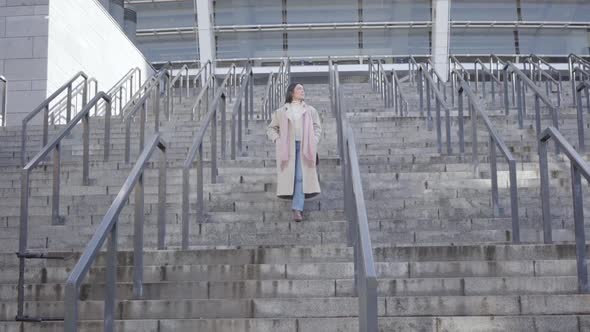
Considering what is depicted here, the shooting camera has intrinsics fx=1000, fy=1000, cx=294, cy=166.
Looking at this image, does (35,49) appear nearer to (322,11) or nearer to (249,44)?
(249,44)

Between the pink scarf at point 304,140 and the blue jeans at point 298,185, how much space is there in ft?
0.26

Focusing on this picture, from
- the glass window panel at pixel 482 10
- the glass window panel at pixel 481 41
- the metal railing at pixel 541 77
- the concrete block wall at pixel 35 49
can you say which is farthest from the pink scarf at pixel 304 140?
the glass window panel at pixel 482 10

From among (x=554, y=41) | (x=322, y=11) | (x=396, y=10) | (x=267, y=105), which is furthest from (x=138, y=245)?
(x=554, y=41)

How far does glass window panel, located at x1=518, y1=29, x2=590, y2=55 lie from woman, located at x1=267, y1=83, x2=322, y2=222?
22544 mm

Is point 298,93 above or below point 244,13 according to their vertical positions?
below

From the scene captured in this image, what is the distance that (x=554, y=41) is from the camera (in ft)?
101

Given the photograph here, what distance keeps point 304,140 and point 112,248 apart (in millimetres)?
3078

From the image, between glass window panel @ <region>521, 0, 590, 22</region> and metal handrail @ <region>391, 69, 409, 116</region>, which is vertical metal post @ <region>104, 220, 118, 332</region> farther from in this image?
glass window panel @ <region>521, 0, 590, 22</region>

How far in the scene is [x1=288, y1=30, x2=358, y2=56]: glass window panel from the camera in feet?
99.3

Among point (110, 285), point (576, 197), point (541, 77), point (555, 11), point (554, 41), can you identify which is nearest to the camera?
point (110, 285)

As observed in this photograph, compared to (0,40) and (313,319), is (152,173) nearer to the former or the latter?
(313,319)

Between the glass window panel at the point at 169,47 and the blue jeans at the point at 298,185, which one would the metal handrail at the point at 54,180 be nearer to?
the blue jeans at the point at 298,185

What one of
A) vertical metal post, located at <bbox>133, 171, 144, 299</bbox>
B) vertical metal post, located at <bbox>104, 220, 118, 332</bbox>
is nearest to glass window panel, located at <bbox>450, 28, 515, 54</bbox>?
vertical metal post, located at <bbox>133, 171, 144, 299</bbox>

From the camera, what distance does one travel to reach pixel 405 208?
8.74 metres
